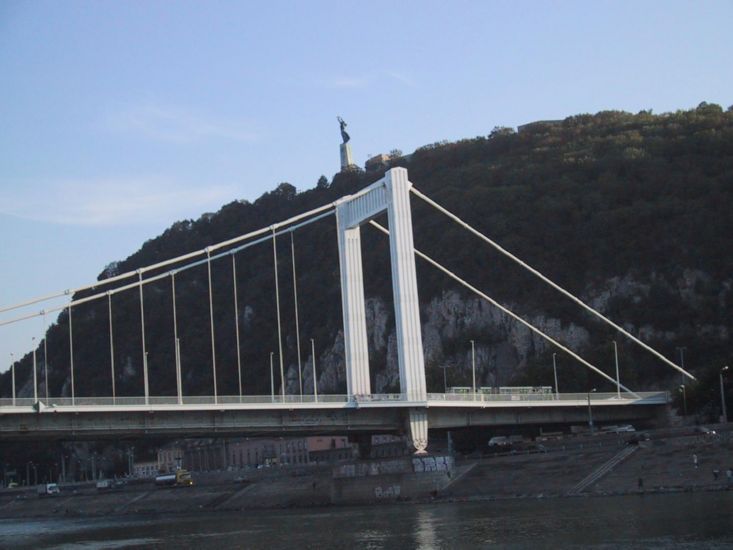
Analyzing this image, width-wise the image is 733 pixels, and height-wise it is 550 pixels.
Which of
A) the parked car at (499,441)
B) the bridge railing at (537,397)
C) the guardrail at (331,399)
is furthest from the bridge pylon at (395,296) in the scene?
the parked car at (499,441)

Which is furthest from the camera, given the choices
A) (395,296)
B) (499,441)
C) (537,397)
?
(499,441)

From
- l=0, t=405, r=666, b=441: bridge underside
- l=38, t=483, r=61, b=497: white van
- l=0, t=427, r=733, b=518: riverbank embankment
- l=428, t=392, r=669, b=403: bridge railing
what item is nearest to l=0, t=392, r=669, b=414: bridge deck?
l=428, t=392, r=669, b=403: bridge railing

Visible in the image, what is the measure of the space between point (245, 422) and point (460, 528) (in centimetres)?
1968

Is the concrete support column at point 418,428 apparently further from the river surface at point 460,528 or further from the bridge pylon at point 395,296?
the river surface at point 460,528

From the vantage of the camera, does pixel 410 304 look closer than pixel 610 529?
No

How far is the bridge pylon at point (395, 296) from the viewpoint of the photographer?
232ft

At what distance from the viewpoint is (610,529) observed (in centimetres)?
4425

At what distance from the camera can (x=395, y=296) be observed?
71.8 m

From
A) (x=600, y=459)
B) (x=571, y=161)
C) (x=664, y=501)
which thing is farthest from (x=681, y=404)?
(x=571, y=161)

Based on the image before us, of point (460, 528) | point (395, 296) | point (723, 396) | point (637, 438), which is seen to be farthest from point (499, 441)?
point (460, 528)

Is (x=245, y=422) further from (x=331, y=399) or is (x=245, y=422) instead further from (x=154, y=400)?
(x=331, y=399)

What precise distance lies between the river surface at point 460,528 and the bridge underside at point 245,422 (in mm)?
4965

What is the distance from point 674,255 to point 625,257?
17.8 feet

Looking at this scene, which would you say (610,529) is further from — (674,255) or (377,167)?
(377,167)
